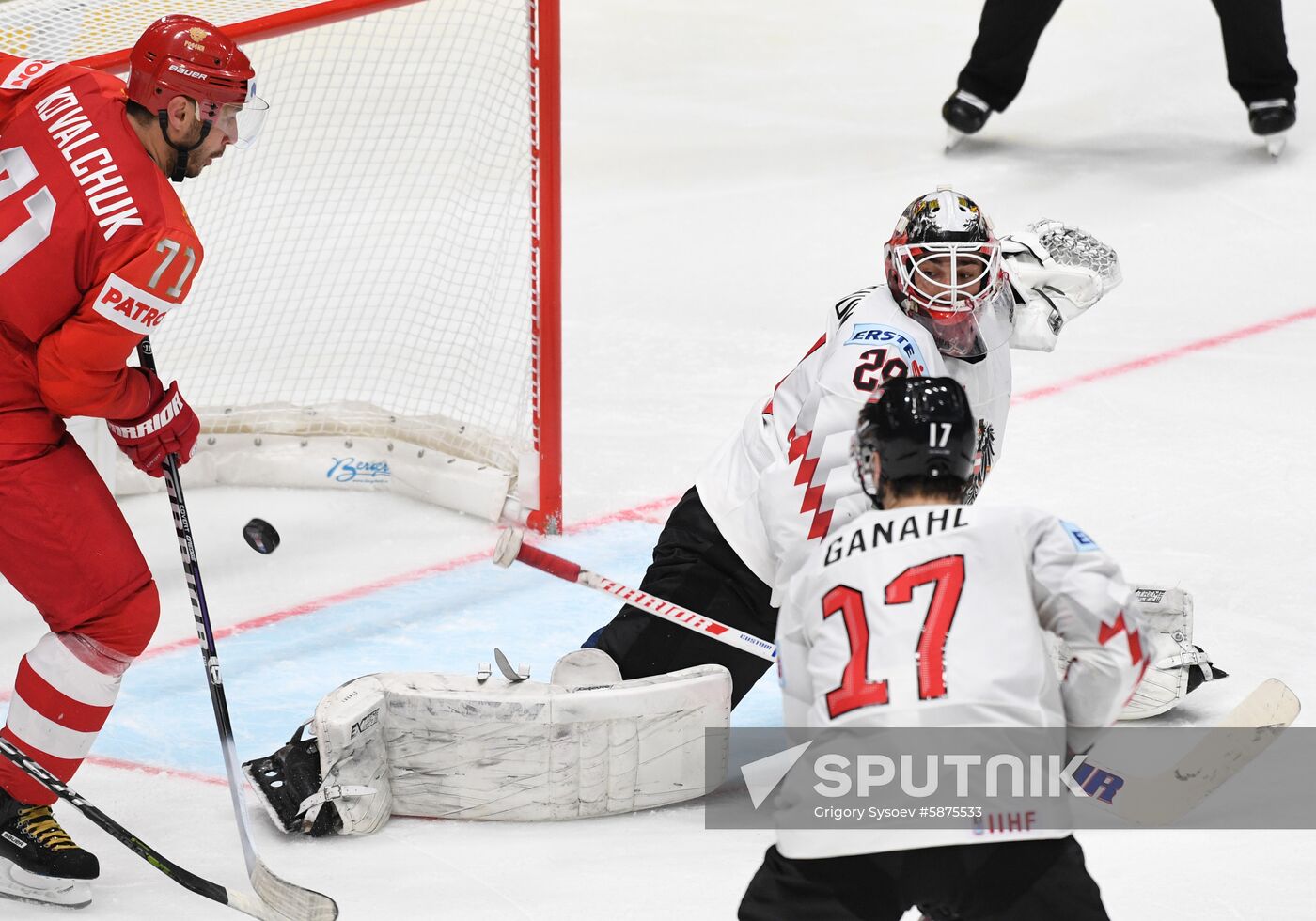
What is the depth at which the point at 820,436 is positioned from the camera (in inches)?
109

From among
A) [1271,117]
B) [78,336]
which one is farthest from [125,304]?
[1271,117]

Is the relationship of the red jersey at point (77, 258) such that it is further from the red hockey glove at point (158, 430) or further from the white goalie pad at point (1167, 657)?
the white goalie pad at point (1167, 657)

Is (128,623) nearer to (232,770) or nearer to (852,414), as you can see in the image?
(232,770)

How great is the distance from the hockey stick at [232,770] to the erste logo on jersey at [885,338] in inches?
46.6

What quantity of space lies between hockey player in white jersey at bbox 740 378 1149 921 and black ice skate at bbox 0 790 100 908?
49.1 inches

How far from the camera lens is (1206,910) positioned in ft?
8.25

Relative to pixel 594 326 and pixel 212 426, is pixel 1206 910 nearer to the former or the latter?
pixel 212 426

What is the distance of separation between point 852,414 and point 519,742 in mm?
807

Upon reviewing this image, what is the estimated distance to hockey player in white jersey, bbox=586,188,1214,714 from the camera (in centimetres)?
277

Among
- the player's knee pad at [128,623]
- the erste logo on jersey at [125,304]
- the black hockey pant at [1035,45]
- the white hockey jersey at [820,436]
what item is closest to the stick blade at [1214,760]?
the white hockey jersey at [820,436]

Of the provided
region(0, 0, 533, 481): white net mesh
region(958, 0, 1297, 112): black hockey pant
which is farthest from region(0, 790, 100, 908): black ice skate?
region(958, 0, 1297, 112): black hockey pant

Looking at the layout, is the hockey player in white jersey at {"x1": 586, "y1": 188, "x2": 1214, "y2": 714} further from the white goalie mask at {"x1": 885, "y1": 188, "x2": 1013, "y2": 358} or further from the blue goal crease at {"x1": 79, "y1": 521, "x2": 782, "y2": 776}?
the blue goal crease at {"x1": 79, "y1": 521, "x2": 782, "y2": 776}

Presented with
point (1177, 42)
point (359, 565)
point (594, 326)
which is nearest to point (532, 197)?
point (359, 565)

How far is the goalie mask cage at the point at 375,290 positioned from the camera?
404 centimetres
